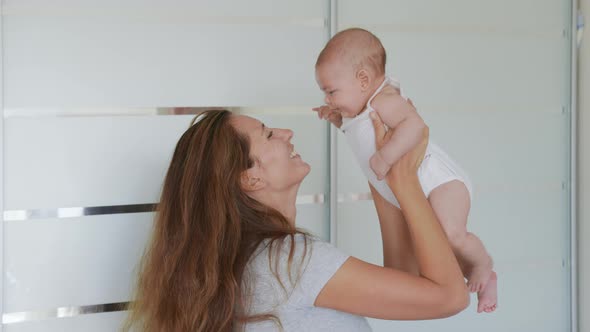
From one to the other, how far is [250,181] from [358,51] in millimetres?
453

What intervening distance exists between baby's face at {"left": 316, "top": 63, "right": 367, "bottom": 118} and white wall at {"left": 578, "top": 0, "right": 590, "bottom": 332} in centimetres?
158

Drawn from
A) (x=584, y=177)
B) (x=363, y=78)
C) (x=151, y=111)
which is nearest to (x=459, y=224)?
(x=363, y=78)

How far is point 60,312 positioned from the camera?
2.14 metres

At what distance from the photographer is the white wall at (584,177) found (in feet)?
9.21

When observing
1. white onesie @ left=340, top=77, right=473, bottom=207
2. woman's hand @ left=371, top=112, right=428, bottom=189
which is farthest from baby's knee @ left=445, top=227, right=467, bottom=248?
woman's hand @ left=371, top=112, right=428, bottom=189

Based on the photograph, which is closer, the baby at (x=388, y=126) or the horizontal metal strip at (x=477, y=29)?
the baby at (x=388, y=126)

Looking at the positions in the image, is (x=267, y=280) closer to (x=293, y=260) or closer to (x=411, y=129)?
(x=293, y=260)

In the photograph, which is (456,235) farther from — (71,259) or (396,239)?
(71,259)

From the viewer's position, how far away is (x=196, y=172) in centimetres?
136

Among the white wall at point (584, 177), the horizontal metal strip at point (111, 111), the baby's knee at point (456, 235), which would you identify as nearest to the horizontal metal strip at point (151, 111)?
the horizontal metal strip at point (111, 111)

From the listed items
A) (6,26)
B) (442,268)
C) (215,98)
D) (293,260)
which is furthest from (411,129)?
(6,26)

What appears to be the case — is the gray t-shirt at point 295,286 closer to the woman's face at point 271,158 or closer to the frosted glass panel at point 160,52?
the woman's face at point 271,158

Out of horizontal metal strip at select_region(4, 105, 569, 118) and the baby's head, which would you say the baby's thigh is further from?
horizontal metal strip at select_region(4, 105, 569, 118)

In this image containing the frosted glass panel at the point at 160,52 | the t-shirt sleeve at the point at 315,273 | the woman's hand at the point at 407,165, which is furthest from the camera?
the frosted glass panel at the point at 160,52
